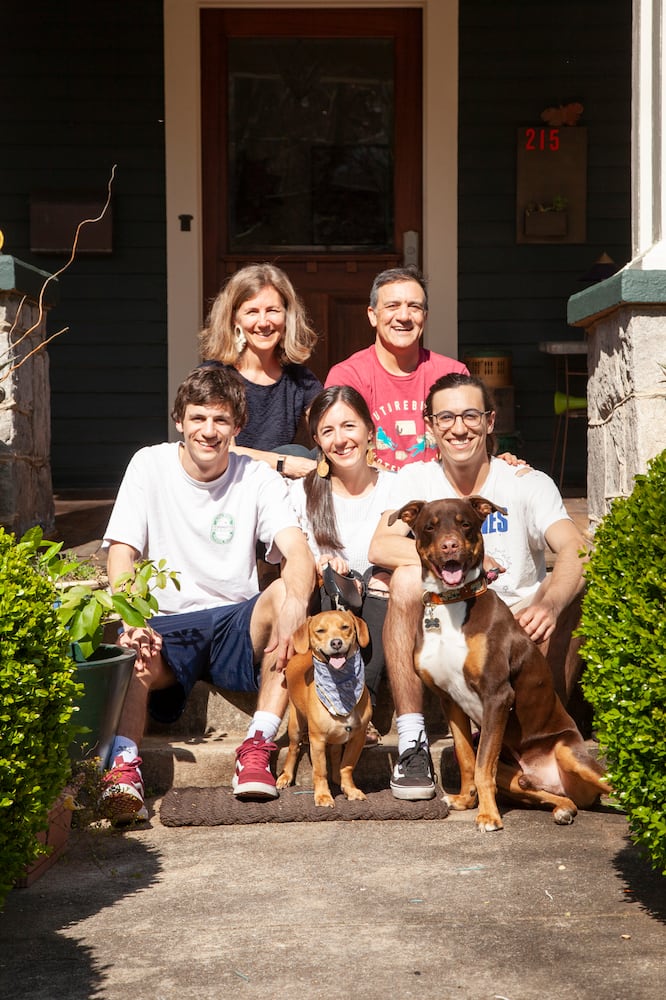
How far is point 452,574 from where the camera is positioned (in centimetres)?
350

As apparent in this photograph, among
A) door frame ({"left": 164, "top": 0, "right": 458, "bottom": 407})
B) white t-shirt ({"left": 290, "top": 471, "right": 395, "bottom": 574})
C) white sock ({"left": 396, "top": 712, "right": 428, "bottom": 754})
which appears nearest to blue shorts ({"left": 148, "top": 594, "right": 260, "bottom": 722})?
white t-shirt ({"left": 290, "top": 471, "right": 395, "bottom": 574})

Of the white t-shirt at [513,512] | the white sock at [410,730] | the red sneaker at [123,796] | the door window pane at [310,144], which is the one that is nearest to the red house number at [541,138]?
the door window pane at [310,144]

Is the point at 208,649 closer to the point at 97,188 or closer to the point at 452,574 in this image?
the point at 452,574

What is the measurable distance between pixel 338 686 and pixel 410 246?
469cm

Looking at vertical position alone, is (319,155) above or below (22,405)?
above

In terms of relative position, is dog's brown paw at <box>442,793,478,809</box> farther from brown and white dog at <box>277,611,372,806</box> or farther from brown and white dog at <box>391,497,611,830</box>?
brown and white dog at <box>277,611,372,806</box>

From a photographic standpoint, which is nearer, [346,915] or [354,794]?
[346,915]

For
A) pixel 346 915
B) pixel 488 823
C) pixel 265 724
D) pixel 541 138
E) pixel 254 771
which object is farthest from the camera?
pixel 541 138

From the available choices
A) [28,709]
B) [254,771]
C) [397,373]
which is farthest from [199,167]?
[28,709]

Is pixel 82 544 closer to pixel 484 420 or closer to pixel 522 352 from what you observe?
pixel 484 420

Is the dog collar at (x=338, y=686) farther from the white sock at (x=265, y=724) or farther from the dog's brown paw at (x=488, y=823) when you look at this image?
the dog's brown paw at (x=488, y=823)

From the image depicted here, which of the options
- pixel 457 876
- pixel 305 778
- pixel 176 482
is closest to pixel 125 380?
pixel 176 482

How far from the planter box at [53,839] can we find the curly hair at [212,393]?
1.33 m

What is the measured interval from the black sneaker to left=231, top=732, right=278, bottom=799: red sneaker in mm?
385
